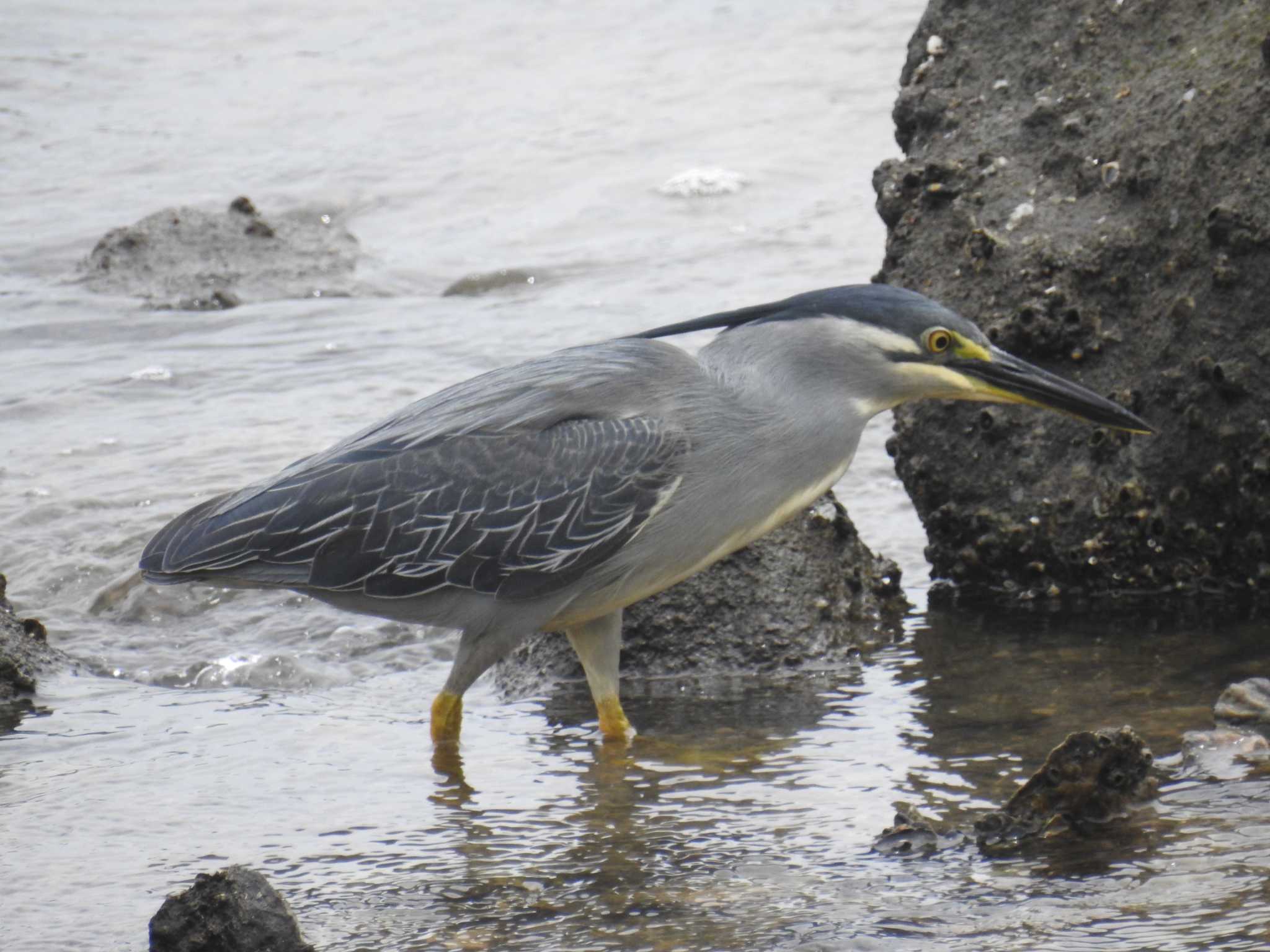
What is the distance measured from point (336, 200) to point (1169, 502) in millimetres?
8494

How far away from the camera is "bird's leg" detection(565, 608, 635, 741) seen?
5.08 meters

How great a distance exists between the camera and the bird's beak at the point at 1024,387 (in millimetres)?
4898

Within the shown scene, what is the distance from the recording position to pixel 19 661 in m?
5.49

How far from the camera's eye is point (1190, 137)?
18.2ft

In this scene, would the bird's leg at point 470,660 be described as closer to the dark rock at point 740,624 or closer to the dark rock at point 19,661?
the dark rock at point 740,624

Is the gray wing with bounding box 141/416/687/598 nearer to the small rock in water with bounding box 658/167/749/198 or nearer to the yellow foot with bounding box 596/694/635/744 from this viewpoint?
the yellow foot with bounding box 596/694/635/744

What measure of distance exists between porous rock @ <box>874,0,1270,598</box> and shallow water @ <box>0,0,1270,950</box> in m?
0.29

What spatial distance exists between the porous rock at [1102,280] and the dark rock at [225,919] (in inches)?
126

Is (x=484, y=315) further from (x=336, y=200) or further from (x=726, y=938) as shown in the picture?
(x=726, y=938)

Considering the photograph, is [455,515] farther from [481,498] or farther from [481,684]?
[481,684]

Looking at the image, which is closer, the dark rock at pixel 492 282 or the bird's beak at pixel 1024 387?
the bird's beak at pixel 1024 387

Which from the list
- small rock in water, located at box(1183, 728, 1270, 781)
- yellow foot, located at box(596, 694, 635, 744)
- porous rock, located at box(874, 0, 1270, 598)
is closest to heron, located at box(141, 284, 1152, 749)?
yellow foot, located at box(596, 694, 635, 744)

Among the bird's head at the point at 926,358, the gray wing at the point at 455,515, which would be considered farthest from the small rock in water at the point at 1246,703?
the gray wing at the point at 455,515

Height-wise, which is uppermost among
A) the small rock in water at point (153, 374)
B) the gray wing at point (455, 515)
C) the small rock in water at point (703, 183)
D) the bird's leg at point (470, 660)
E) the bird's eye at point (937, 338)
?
the small rock in water at point (703, 183)
